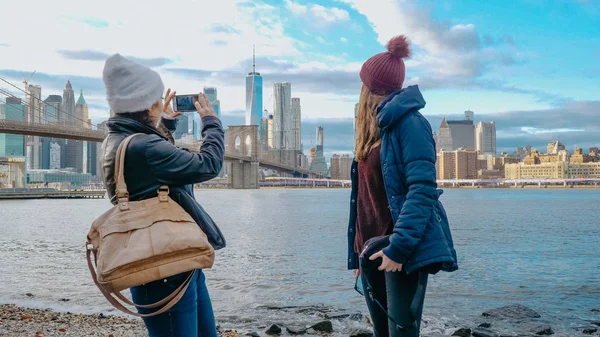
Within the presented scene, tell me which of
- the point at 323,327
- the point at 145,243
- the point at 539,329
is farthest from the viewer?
the point at 539,329

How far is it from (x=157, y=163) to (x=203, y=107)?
1.05 ft

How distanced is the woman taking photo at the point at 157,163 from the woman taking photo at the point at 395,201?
0.52 metres

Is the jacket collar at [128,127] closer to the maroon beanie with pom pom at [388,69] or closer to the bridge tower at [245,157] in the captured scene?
the maroon beanie with pom pom at [388,69]

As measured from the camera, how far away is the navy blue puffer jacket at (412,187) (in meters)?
1.76

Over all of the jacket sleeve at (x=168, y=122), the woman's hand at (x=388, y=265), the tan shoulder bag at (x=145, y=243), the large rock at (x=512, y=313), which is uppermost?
the jacket sleeve at (x=168, y=122)

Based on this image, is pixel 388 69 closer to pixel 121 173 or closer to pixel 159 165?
pixel 159 165

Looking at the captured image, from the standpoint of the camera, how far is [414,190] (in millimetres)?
1771

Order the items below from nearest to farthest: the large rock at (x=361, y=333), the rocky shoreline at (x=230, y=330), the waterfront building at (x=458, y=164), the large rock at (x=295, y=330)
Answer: the rocky shoreline at (x=230, y=330) → the large rock at (x=361, y=333) → the large rock at (x=295, y=330) → the waterfront building at (x=458, y=164)

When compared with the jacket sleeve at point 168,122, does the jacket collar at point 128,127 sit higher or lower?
lower

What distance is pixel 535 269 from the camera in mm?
10680

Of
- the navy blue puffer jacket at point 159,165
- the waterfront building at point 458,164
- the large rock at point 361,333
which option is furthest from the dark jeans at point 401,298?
the waterfront building at point 458,164

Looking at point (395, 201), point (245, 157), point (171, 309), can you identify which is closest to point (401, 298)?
point (395, 201)

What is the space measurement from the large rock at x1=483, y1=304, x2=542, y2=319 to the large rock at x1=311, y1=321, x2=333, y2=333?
6.87 ft

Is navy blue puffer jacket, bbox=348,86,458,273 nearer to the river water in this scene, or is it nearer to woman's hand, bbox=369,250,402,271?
woman's hand, bbox=369,250,402,271
